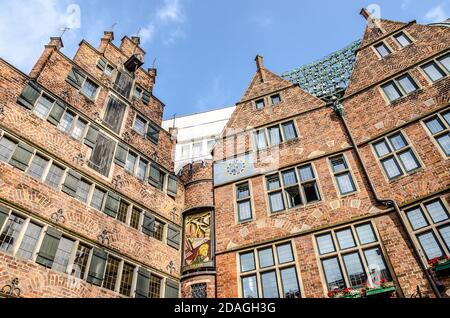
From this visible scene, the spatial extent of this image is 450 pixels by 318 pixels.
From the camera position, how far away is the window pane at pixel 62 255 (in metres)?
10.7

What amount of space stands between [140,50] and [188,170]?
9.97 m

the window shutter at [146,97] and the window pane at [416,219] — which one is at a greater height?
the window shutter at [146,97]

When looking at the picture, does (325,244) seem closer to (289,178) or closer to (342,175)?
(342,175)

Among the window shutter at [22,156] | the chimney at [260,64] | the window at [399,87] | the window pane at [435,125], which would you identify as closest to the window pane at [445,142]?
the window pane at [435,125]

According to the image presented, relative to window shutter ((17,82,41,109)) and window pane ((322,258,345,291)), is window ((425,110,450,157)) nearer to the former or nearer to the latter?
window pane ((322,258,345,291))

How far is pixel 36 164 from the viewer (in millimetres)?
11844

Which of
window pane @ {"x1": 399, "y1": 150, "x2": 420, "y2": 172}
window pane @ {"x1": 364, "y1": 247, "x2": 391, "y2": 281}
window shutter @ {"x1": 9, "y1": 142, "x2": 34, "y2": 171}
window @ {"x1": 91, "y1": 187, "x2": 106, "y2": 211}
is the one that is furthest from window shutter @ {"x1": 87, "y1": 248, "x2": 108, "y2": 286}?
window pane @ {"x1": 399, "y1": 150, "x2": 420, "y2": 172}

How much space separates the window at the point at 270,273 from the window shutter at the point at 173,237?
11.3 feet

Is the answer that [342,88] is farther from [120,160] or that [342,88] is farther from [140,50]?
[140,50]

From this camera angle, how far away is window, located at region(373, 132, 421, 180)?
12023 millimetres

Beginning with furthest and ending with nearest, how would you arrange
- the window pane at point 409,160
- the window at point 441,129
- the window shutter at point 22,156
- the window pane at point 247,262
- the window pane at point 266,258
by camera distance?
the window pane at point 247,262 < the window pane at point 266,258 < the window pane at point 409,160 < the window at point 441,129 < the window shutter at point 22,156

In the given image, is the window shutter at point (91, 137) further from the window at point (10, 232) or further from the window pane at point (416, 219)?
the window pane at point (416, 219)
